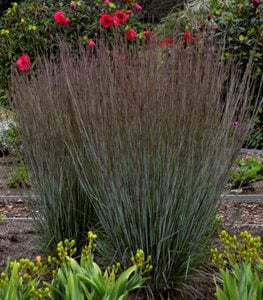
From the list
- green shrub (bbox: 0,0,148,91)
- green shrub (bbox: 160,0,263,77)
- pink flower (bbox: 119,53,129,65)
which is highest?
pink flower (bbox: 119,53,129,65)

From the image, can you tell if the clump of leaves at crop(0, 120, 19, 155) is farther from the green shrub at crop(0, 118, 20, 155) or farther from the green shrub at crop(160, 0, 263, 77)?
the green shrub at crop(160, 0, 263, 77)

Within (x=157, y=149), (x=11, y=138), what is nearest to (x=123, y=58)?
(x=157, y=149)

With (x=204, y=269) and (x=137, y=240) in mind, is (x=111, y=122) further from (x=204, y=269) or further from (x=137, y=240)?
(x=204, y=269)

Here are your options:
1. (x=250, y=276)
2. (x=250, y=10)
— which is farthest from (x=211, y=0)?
(x=250, y=276)

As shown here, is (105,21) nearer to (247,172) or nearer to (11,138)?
(11,138)

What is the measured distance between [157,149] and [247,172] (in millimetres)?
2867

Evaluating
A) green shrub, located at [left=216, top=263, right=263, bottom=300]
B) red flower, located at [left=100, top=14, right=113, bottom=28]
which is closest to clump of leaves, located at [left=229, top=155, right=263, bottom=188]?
red flower, located at [left=100, top=14, right=113, bottom=28]

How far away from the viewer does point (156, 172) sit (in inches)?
130

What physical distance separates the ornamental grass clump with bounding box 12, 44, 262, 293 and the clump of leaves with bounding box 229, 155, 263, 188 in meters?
2.24

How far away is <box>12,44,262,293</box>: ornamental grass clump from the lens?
3.31 m

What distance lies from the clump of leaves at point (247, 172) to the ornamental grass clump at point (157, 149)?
2.24m

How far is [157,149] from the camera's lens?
130 inches

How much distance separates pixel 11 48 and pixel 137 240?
787 cm

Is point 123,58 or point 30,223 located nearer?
point 123,58
